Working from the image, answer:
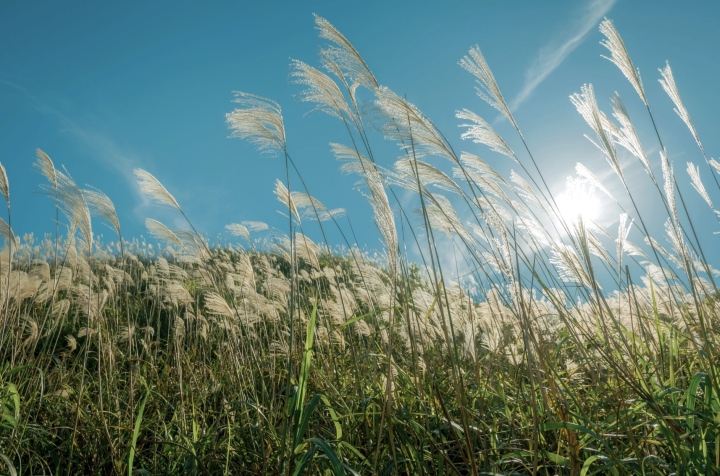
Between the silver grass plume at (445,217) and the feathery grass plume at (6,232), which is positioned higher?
the feathery grass plume at (6,232)

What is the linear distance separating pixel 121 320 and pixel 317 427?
4.47m

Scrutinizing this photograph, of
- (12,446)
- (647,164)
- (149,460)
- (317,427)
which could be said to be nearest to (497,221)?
(647,164)

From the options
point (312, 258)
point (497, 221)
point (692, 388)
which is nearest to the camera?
point (692, 388)

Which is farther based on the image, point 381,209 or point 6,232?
point 6,232

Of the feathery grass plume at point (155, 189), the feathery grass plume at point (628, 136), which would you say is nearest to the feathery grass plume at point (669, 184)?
the feathery grass plume at point (628, 136)

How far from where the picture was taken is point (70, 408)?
3.44 m

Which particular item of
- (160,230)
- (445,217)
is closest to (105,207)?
(160,230)

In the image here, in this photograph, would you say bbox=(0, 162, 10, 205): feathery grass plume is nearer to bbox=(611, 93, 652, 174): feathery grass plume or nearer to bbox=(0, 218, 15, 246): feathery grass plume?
bbox=(0, 218, 15, 246): feathery grass plume

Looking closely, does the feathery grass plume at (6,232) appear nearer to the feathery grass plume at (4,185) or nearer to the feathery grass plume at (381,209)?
the feathery grass plume at (4,185)

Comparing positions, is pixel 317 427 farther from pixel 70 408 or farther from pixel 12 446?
pixel 70 408

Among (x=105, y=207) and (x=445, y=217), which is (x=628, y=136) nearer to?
(x=445, y=217)

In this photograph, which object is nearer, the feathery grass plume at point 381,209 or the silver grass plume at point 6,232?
the feathery grass plume at point 381,209

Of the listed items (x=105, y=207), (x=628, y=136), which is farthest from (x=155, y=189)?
(x=628, y=136)

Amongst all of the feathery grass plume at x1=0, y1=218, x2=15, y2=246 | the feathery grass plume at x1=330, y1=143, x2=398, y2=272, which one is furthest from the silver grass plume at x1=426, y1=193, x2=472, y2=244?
the feathery grass plume at x1=0, y1=218, x2=15, y2=246
